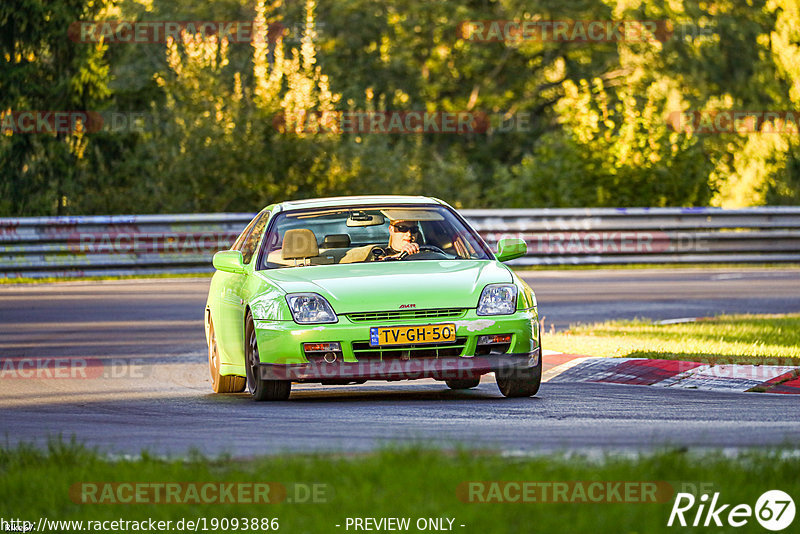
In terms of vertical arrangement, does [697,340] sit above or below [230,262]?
below

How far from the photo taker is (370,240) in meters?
12.3

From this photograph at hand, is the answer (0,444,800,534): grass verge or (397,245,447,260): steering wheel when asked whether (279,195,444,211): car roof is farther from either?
(0,444,800,534): grass verge

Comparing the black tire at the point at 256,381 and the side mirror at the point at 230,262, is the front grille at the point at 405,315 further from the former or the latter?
the side mirror at the point at 230,262

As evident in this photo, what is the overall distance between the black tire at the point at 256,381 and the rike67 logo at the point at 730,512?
16.9 feet

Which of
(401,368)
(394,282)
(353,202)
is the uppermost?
(353,202)

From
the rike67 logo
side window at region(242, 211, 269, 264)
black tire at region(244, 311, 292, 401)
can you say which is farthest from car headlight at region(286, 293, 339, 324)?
the rike67 logo

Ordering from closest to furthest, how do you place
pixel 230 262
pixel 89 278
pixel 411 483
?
1. pixel 411 483
2. pixel 230 262
3. pixel 89 278

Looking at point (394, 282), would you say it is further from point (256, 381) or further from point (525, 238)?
point (525, 238)

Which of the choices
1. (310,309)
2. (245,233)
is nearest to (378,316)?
(310,309)

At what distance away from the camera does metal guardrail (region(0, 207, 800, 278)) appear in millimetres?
25406

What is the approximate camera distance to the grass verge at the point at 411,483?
5.70 meters

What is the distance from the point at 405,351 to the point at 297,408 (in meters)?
0.81

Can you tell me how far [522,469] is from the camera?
21.8 feet

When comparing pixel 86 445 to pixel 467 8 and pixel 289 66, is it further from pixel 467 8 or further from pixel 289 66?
pixel 467 8
